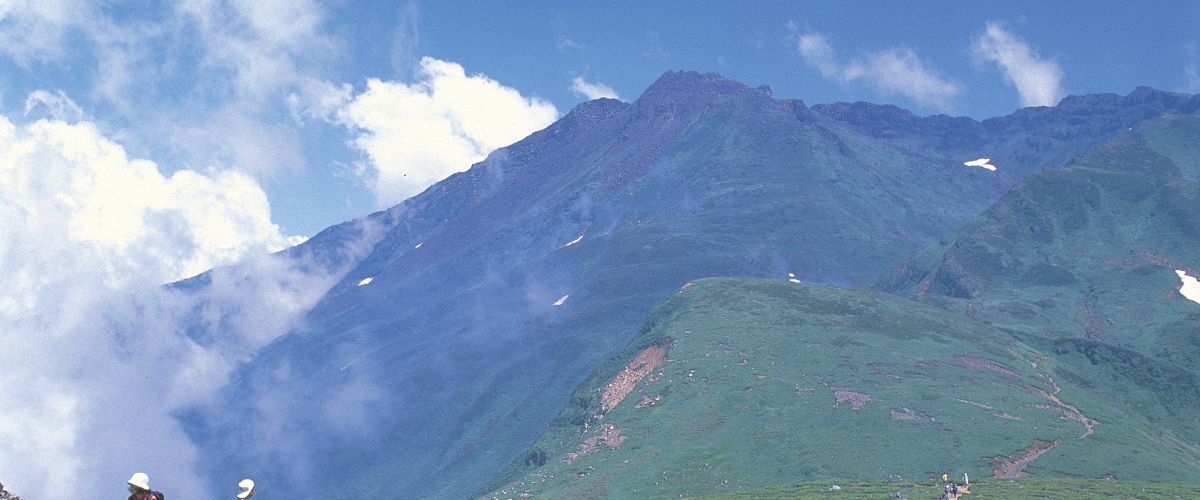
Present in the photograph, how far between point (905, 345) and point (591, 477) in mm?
53490

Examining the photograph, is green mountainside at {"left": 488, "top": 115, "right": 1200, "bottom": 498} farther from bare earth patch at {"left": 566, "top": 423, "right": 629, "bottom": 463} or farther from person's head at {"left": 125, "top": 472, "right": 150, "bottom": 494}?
person's head at {"left": 125, "top": 472, "right": 150, "bottom": 494}

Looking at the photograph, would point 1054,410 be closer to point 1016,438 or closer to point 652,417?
point 1016,438

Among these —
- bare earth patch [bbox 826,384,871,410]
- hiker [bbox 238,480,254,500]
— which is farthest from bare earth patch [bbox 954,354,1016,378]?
hiker [bbox 238,480,254,500]

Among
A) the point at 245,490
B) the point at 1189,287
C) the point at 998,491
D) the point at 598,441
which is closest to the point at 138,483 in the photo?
the point at 245,490

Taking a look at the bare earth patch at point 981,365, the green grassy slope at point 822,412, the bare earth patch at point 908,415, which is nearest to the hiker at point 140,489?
the green grassy slope at point 822,412

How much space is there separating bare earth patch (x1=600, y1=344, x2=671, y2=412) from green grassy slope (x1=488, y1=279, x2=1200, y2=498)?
32.5 inches

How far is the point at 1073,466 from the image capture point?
8531 cm

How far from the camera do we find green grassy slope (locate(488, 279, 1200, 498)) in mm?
88250

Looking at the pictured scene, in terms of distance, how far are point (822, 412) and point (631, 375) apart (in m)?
→ 32.6

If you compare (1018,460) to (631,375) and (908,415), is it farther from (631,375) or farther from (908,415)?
(631,375)

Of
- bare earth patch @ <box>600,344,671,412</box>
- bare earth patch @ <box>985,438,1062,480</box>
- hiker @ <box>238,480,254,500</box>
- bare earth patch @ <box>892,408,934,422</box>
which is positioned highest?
bare earth patch @ <box>600,344,671,412</box>

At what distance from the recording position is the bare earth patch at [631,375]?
123025mm

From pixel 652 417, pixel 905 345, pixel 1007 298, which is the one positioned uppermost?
pixel 1007 298

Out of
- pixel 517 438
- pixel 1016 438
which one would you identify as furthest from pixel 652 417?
pixel 517 438
